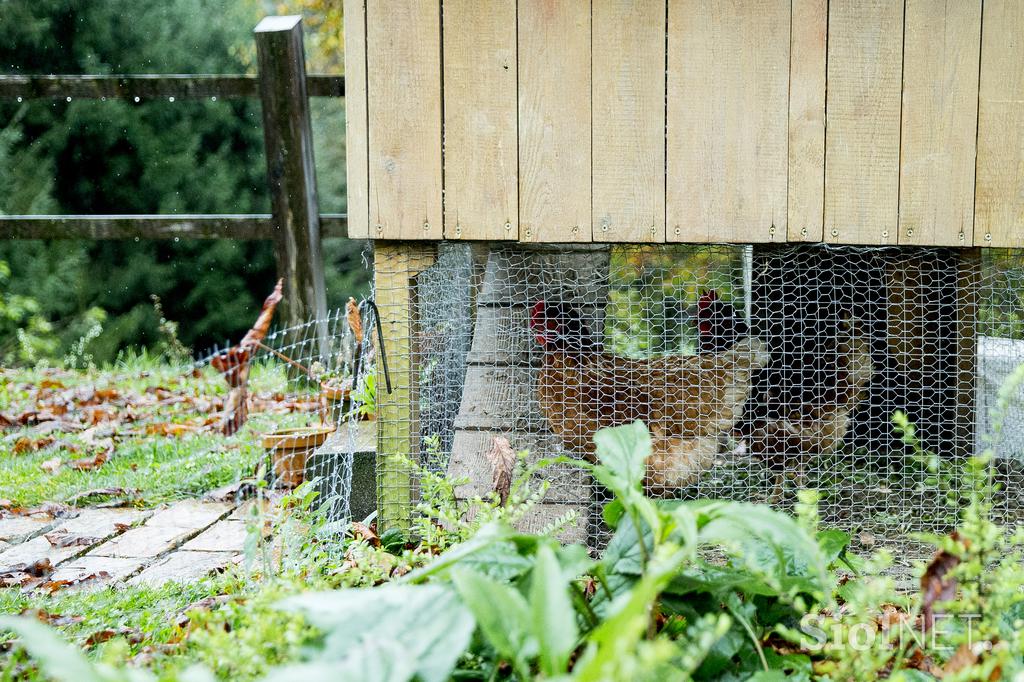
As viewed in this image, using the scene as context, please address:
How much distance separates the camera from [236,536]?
2344 millimetres

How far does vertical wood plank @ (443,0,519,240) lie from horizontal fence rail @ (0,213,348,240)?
2316 mm

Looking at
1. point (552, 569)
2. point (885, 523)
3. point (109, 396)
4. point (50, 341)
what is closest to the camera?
point (552, 569)

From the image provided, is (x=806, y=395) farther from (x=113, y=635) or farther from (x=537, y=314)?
(x=113, y=635)

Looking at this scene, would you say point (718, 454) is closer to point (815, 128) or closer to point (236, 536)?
point (815, 128)

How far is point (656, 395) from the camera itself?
2205mm

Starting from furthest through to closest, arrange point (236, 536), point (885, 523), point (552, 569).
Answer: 1. point (236, 536)
2. point (885, 523)
3. point (552, 569)

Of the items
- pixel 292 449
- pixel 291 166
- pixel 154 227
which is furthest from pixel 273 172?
pixel 292 449

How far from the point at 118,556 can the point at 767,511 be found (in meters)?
1.78

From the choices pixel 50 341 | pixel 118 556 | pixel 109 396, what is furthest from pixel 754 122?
pixel 50 341

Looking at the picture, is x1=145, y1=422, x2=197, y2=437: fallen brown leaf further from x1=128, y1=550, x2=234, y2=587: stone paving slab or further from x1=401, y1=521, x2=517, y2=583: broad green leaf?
x1=401, y1=521, x2=517, y2=583: broad green leaf

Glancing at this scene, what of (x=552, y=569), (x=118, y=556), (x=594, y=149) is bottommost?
(x=118, y=556)

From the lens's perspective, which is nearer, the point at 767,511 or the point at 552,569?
the point at 552,569

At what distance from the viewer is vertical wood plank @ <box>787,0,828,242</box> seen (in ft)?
6.25

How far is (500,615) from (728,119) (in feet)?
4.35
